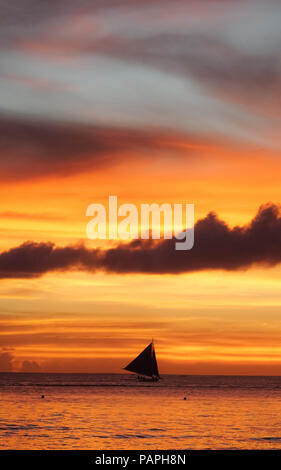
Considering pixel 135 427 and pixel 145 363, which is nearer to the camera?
pixel 135 427

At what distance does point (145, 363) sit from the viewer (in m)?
169

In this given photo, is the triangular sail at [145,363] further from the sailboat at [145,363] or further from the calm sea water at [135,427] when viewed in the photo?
the calm sea water at [135,427]

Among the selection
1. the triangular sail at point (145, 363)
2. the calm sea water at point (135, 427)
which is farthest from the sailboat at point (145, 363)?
the calm sea water at point (135, 427)

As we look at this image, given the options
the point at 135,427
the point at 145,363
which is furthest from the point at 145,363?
the point at 135,427

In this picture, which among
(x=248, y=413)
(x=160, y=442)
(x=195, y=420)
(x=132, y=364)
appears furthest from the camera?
(x=132, y=364)

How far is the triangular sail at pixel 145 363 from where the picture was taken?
166 metres

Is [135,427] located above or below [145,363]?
below

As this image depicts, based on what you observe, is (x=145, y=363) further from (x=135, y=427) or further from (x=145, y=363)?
(x=135, y=427)
